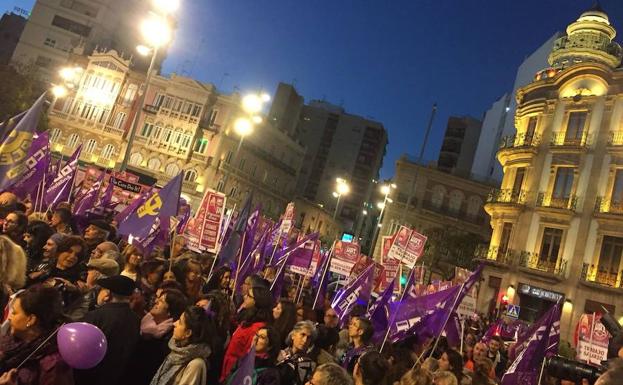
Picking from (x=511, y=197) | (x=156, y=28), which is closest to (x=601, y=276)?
(x=511, y=197)

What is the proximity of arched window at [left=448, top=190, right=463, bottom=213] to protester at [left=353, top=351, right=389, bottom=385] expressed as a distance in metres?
45.6

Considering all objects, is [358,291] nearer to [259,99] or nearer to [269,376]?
[269,376]

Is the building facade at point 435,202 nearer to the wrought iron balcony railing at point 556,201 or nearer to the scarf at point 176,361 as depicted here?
the wrought iron balcony railing at point 556,201

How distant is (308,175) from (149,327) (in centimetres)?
8081

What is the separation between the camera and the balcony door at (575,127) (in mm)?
31217

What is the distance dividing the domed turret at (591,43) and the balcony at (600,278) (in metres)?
14.6

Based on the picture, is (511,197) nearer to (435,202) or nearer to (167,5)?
(435,202)

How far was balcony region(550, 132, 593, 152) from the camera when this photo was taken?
30.5 m

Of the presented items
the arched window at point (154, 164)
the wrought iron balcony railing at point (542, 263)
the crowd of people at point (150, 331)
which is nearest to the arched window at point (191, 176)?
the arched window at point (154, 164)

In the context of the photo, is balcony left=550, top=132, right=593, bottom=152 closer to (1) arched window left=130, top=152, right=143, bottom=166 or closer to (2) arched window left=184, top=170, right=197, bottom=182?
(2) arched window left=184, top=170, right=197, bottom=182

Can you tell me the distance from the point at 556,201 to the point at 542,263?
3.92 meters

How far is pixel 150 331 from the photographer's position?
5078 millimetres

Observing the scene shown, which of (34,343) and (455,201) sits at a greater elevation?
(455,201)

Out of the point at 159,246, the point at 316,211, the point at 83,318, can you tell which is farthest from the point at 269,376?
the point at 316,211
